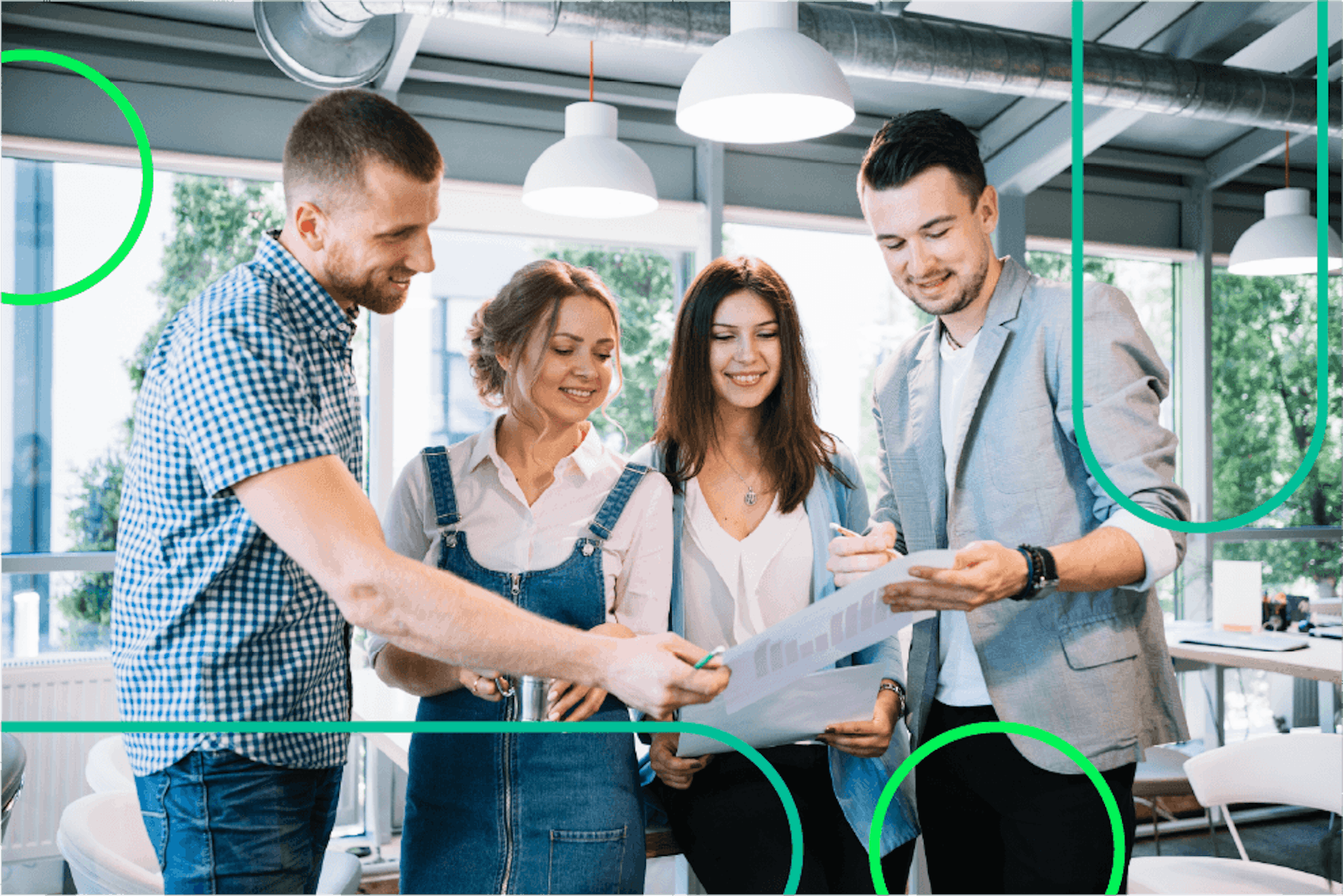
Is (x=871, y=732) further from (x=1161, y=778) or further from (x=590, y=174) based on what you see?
(x=1161, y=778)

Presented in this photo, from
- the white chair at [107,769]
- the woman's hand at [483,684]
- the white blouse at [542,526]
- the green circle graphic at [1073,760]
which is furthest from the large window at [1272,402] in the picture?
the white chair at [107,769]

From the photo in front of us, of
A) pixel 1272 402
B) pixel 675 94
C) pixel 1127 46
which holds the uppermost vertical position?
pixel 1127 46

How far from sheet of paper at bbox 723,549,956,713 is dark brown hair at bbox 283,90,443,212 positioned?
0.62 meters

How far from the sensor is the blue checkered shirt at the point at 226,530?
88 cm

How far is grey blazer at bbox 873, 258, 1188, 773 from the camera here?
112 centimetres

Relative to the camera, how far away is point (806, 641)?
3.31ft

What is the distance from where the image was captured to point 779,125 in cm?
162

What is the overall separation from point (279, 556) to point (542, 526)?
14.5 inches

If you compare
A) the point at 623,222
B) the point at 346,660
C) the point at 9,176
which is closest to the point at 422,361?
the point at 346,660

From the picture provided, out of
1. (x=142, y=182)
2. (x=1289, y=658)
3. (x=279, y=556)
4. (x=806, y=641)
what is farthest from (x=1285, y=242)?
(x=1289, y=658)

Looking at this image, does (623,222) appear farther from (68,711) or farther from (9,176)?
(68,711)

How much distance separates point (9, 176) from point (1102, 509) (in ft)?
4.69

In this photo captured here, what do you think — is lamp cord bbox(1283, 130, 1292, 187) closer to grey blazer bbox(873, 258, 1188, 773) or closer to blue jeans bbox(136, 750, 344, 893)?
grey blazer bbox(873, 258, 1188, 773)

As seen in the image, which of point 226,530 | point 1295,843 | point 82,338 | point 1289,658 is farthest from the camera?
point 1289,658
